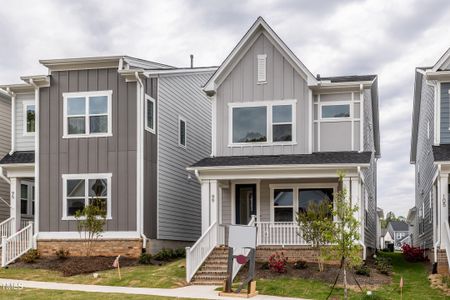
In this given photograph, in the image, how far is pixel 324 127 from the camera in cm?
2536

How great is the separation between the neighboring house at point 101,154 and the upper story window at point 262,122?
334 cm

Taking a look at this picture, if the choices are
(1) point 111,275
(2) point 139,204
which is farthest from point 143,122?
(1) point 111,275

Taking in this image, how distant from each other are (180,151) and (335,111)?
7271 millimetres

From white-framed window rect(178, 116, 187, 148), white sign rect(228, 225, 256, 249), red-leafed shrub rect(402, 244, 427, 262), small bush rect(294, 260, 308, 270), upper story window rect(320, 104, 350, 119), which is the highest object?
upper story window rect(320, 104, 350, 119)

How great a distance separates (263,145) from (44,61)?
28.5ft

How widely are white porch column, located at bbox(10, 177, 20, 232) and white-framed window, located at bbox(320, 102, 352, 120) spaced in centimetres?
1230

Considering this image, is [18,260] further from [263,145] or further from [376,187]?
[376,187]

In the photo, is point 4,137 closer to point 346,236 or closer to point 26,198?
point 26,198

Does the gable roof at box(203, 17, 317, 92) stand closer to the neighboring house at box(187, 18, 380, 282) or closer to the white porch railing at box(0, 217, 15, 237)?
the neighboring house at box(187, 18, 380, 282)

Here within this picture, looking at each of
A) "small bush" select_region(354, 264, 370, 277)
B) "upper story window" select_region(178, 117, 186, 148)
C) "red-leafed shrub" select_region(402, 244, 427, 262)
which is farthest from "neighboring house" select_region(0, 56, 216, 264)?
"red-leafed shrub" select_region(402, 244, 427, 262)

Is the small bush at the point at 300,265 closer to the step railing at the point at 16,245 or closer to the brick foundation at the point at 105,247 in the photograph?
the brick foundation at the point at 105,247

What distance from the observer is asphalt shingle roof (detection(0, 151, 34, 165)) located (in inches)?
1085

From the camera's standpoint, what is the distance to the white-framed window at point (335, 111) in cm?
2519

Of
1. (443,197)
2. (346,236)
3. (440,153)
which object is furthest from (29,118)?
(443,197)
